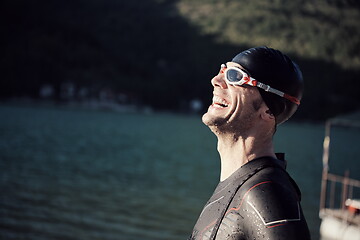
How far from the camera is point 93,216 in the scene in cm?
2280

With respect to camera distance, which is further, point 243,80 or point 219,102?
point 219,102

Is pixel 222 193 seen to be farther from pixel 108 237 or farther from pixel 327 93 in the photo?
pixel 327 93

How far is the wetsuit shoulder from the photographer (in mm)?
1845

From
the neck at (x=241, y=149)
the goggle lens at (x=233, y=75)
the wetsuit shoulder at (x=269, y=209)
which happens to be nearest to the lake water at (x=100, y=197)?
the neck at (x=241, y=149)

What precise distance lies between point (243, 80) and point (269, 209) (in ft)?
2.27

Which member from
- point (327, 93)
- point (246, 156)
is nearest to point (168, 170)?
point (246, 156)

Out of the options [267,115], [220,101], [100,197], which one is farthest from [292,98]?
[100,197]

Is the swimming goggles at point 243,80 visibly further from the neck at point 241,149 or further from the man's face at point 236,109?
the neck at point 241,149

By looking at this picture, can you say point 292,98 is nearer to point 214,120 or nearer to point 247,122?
point 247,122

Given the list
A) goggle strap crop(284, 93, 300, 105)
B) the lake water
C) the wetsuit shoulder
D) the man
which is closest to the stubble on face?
the man

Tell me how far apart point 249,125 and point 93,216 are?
21476 millimetres

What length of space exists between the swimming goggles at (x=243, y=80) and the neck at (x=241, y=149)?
9.1 inches

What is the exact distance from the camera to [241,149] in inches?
93.4

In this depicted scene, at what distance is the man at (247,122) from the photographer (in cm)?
209
